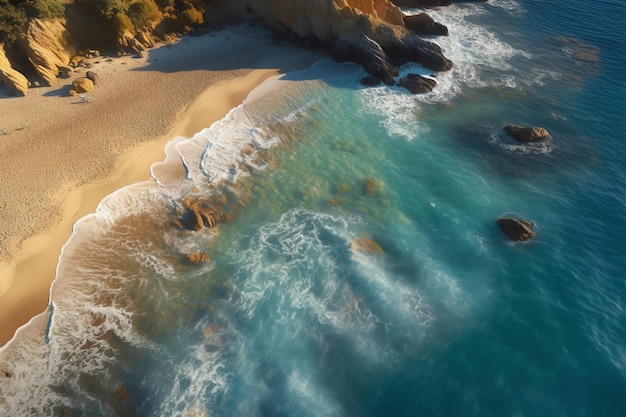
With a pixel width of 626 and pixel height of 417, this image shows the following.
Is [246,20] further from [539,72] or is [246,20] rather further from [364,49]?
[539,72]

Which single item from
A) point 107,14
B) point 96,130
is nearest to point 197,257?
point 96,130

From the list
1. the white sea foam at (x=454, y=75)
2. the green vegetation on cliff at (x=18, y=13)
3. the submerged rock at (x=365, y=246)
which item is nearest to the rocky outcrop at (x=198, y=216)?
the submerged rock at (x=365, y=246)

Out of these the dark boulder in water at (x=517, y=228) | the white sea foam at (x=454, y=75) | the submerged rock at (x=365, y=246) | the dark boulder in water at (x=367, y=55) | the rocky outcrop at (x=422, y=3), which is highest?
the rocky outcrop at (x=422, y=3)

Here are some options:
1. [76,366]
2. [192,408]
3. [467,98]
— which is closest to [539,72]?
[467,98]

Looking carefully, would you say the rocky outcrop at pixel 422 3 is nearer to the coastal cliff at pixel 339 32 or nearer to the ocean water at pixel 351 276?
the coastal cliff at pixel 339 32

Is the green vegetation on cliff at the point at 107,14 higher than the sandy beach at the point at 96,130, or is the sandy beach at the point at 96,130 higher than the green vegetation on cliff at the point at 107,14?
the green vegetation on cliff at the point at 107,14

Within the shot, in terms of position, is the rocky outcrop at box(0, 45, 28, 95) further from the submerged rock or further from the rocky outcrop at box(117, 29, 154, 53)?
the submerged rock
